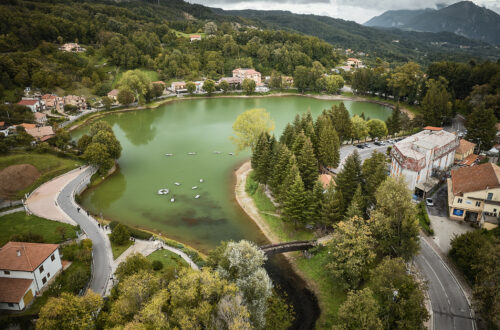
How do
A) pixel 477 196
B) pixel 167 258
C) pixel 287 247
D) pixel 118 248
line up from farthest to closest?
pixel 477 196, pixel 118 248, pixel 287 247, pixel 167 258

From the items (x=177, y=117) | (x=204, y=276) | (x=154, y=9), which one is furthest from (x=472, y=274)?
(x=154, y=9)

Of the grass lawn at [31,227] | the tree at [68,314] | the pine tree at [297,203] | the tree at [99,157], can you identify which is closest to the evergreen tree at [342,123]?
the pine tree at [297,203]

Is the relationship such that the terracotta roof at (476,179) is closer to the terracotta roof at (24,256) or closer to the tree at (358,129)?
the tree at (358,129)

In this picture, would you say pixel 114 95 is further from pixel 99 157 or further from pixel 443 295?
pixel 443 295

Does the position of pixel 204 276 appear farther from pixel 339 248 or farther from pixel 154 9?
pixel 154 9

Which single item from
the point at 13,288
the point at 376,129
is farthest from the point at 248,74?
the point at 13,288

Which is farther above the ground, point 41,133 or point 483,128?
point 483,128

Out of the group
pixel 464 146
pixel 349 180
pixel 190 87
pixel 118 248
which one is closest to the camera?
pixel 118 248
